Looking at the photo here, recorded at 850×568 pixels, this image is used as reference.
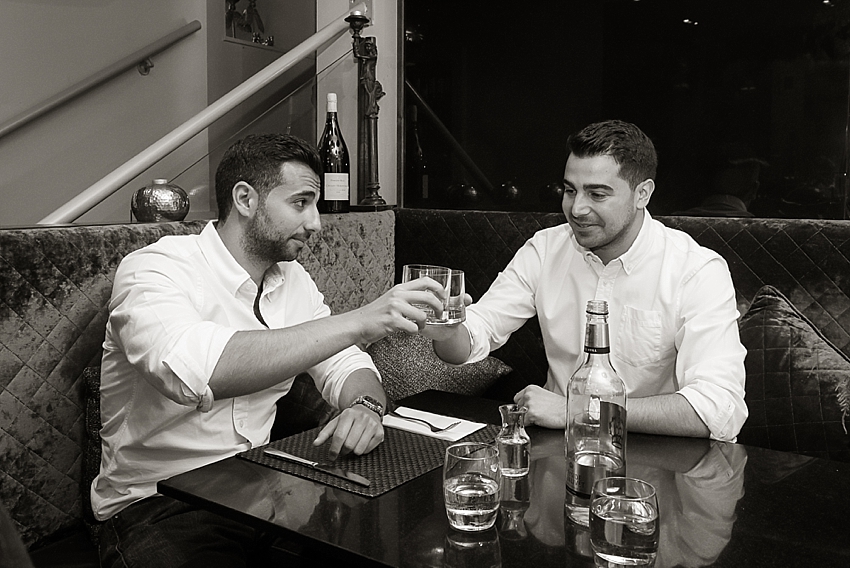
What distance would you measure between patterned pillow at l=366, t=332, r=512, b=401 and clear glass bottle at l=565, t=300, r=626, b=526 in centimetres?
111

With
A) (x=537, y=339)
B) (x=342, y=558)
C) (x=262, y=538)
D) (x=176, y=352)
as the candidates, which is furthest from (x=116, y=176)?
(x=342, y=558)

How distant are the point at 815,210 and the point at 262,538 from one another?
189 centimetres

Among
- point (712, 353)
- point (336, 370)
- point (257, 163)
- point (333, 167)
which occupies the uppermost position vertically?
point (257, 163)

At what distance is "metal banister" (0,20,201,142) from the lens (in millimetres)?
3426

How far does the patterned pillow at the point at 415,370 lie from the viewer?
7.39ft

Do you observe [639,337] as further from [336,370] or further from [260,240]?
[260,240]

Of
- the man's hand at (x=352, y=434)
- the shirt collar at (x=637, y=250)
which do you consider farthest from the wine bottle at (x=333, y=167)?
the man's hand at (x=352, y=434)

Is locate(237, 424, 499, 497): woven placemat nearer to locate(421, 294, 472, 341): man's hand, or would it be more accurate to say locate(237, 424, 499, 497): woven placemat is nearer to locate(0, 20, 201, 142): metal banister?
locate(421, 294, 472, 341): man's hand

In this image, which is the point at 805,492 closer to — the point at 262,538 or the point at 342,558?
the point at 342,558

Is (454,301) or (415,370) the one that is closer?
(454,301)

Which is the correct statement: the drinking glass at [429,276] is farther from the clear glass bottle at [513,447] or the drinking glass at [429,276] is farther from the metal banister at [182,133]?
the metal banister at [182,133]

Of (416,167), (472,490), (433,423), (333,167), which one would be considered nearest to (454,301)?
(433,423)

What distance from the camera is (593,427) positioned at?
3.76 ft

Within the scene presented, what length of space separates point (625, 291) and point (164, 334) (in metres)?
1.16
